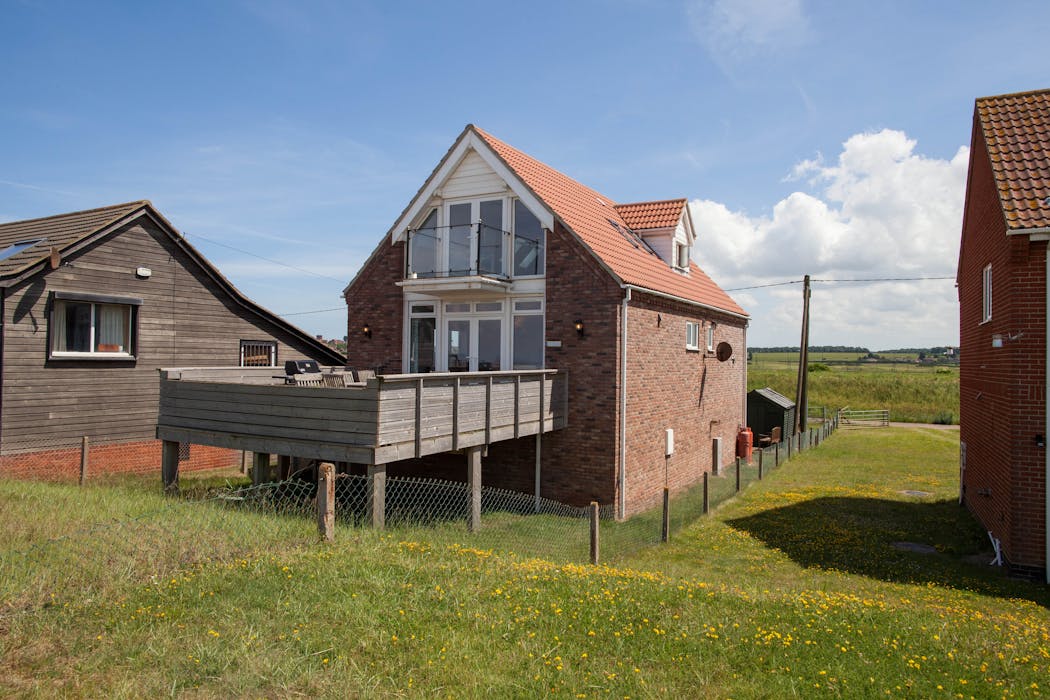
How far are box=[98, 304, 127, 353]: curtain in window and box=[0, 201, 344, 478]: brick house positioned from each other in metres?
0.03

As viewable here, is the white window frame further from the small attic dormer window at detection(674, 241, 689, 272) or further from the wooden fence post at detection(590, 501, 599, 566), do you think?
the small attic dormer window at detection(674, 241, 689, 272)

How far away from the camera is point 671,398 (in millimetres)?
17281

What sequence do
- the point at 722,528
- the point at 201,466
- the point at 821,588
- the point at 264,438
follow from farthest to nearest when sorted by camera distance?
the point at 201,466
the point at 722,528
the point at 264,438
the point at 821,588

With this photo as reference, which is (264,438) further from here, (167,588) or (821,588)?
(821,588)

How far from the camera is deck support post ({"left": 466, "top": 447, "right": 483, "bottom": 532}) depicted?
38.9ft

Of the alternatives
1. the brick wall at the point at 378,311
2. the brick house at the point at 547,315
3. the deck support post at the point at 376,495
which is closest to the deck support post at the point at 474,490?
the deck support post at the point at 376,495

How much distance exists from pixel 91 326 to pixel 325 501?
12.6m

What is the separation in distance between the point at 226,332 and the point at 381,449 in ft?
39.3

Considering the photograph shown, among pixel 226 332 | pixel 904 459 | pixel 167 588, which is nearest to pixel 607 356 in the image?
pixel 167 588

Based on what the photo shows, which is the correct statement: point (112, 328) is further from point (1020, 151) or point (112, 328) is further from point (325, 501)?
point (1020, 151)

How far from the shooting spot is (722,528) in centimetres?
1362

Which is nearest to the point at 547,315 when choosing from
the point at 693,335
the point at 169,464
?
the point at 693,335

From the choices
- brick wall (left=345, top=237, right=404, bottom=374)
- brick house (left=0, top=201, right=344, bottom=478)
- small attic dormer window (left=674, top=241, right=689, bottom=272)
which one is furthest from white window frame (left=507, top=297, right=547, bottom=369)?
brick house (left=0, top=201, right=344, bottom=478)

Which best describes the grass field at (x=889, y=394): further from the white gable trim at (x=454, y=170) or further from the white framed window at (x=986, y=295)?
the white gable trim at (x=454, y=170)
